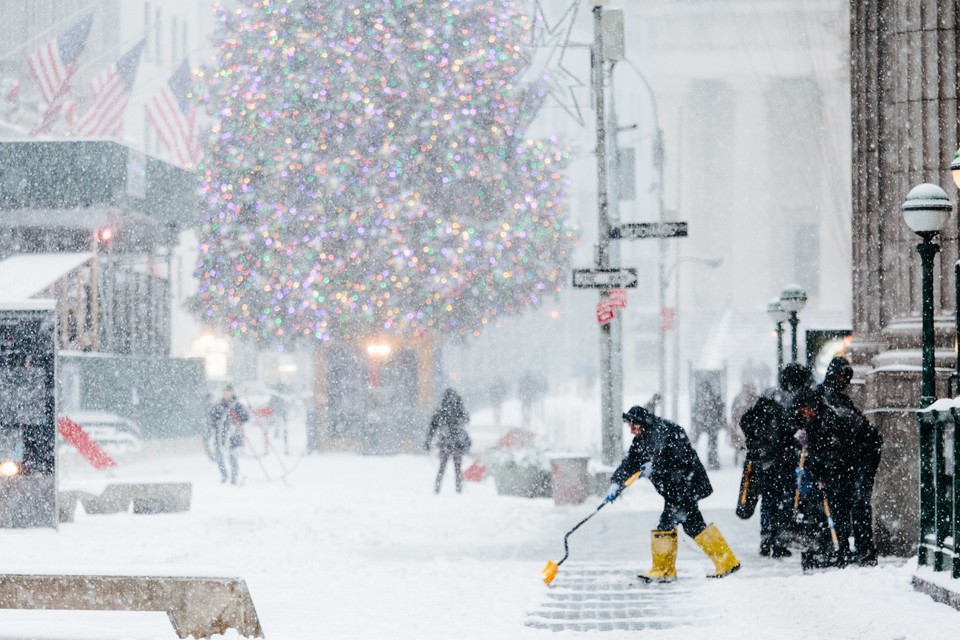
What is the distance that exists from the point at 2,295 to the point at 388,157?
28.0ft

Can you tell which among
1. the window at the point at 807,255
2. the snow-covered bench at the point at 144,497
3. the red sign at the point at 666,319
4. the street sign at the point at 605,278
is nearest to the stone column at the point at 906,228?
the street sign at the point at 605,278

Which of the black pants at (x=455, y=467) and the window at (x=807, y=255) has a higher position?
the window at (x=807, y=255)

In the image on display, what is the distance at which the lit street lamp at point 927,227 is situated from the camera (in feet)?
39.7

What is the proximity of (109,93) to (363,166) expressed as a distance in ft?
20.6

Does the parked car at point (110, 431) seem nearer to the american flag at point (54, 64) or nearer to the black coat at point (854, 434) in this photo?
the american flag at point (54, 64)

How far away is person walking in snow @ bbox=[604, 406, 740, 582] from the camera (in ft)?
41.7

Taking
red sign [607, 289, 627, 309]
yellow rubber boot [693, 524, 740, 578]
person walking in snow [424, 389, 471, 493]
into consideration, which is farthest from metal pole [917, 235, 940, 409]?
person walking in snow [424, 389, 471, 493]

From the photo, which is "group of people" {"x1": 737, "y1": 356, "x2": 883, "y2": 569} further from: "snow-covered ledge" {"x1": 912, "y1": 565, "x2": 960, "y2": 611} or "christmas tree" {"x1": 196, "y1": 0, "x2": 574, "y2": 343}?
"christmas tree" {"x1": 196, "y1": 0, "x2": 574, "y2": 343}

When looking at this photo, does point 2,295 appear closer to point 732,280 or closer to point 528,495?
point 528,495

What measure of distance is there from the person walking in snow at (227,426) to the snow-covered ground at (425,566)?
1.53 m

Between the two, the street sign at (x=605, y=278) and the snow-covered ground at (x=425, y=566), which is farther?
the street sign at (x=605, y=278)

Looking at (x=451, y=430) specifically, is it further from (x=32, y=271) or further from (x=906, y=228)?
(x=32, y=271)

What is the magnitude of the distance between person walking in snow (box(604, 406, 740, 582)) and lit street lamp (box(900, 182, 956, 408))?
2.01m

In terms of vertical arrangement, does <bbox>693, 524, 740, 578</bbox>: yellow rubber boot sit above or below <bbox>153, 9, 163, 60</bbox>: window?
below
